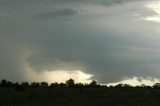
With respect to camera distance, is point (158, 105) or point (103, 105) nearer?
point (103, 105)

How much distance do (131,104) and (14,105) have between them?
1276 cm

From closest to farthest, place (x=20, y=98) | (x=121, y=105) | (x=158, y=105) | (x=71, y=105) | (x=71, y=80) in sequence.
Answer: (x=71, y=105) < (x=121, y=105) < (x=158, y=105) < (x=20, y=98) < (x=71, y=80)

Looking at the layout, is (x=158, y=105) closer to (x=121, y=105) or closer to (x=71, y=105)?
(x=121, y=105)

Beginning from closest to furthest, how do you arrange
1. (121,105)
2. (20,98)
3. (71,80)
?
(121,105) → (20,98) → (71,80)

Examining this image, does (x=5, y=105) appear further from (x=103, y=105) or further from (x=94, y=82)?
(x=94, y=82)

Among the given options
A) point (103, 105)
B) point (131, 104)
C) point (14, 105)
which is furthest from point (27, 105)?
point (131, 104)

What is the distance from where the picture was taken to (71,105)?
4409cm

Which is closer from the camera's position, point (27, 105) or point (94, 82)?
point (27, 105)

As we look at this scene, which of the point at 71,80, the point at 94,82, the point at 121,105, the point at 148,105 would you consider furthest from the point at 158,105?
the point at 94,82

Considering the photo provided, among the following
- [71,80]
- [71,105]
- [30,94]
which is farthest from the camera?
[71,80]

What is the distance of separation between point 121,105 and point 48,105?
319 inches

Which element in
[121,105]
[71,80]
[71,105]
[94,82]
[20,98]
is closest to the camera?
[71,105]

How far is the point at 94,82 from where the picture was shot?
17912cm

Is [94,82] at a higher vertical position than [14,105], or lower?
higher
